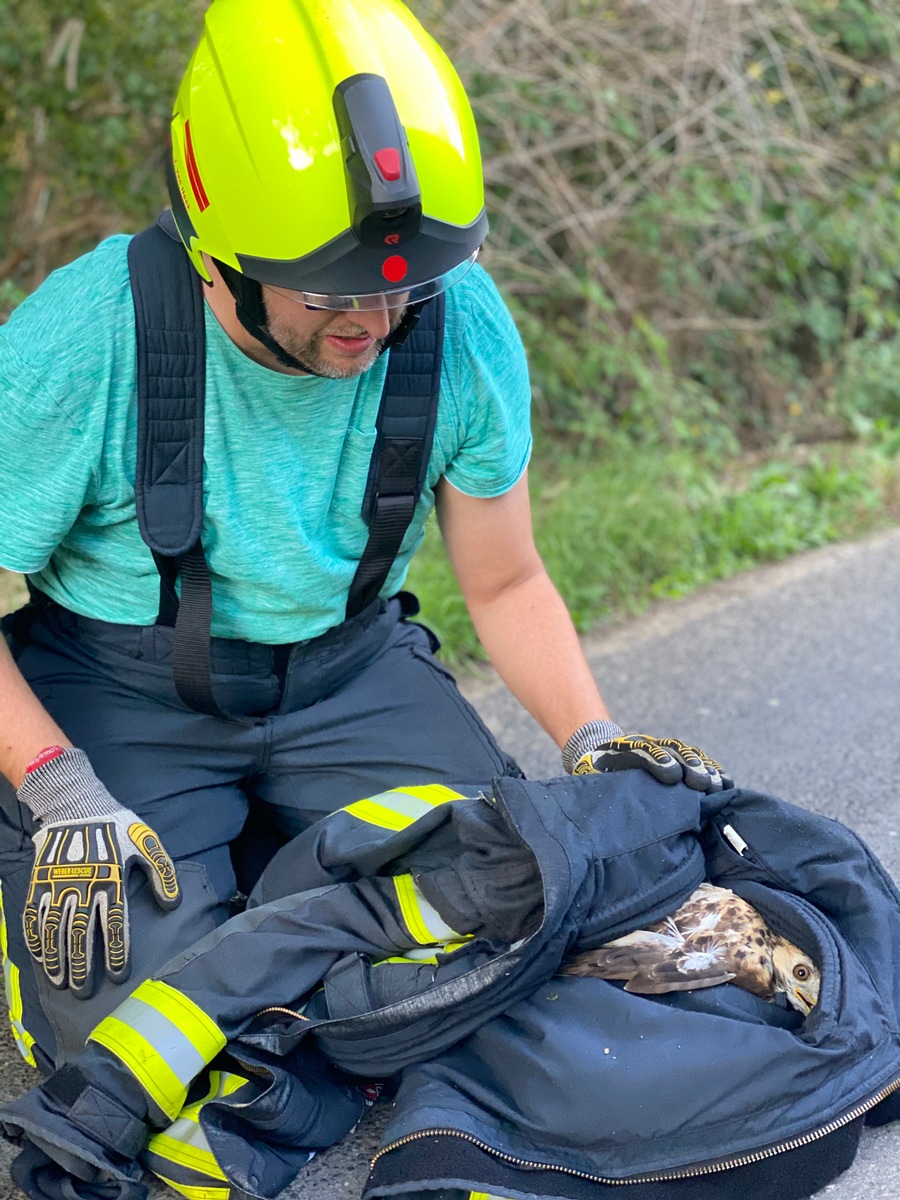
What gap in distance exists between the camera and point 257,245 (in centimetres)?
203

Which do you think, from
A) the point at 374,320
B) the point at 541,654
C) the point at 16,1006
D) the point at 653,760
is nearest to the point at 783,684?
the point at 541,654

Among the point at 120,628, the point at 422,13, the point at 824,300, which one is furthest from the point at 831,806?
the point at 824,300

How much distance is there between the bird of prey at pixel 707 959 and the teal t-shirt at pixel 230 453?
0.82 m

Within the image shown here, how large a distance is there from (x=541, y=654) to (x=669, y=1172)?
38.8 inches

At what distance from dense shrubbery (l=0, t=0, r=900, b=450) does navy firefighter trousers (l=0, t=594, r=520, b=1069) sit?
2.37 meters

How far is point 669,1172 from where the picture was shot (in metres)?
1.88

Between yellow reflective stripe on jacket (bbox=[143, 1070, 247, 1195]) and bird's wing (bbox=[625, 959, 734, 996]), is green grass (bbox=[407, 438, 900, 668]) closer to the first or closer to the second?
bird's wing (bbox=[625, 959, 734, 996])

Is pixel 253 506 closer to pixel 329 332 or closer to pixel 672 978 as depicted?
pixel 329 332

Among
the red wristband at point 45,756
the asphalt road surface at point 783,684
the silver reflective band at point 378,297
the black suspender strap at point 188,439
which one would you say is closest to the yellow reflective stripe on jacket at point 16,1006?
the red wristband at point 45,756

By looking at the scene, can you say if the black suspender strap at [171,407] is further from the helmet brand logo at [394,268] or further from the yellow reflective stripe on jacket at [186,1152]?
the yellow reflective stripe on jacket at [186,1152]

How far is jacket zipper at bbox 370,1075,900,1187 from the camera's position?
1870 millimetres

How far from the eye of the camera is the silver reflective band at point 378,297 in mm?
2033

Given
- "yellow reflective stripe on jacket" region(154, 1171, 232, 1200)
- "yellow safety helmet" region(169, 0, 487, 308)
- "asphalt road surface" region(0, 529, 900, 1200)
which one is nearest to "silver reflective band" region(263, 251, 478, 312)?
"yellow safety helmet" region(169, 0, 487, 308)

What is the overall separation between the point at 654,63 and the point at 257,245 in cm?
359
